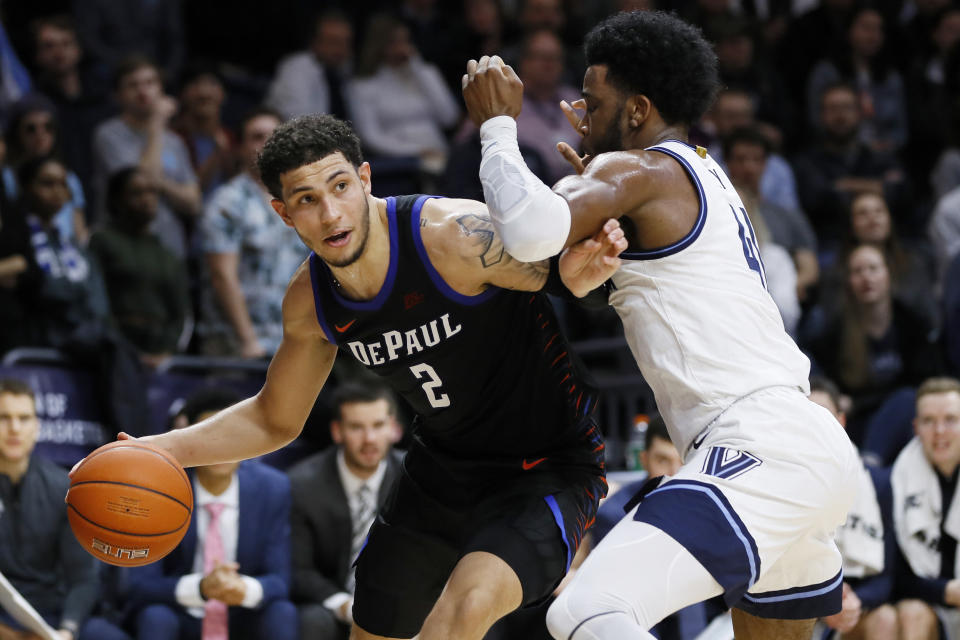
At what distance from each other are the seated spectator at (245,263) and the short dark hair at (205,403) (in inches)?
45.1

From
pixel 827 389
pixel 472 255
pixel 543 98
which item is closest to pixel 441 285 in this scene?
pixel 472 255

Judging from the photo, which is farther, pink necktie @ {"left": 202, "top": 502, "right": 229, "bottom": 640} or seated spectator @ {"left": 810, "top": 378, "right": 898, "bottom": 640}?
seated spectator @ {"left": 810, "top": 378, "right": 898, "bottom": 640}

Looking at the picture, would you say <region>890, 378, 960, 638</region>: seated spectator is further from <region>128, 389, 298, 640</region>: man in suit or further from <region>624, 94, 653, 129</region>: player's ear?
<region>624, 94, 653, 129</region>: player's ear

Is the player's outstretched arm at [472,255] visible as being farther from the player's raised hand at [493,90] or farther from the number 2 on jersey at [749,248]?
the number 2 on jersey at [749,248]

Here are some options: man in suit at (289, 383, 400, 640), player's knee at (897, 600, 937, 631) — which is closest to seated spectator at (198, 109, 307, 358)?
man in suit at (289, 383, 400, 640)

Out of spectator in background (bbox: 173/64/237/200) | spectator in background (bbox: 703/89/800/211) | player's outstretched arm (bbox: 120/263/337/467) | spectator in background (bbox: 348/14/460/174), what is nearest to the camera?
player's outstretched arm (bbox: 120/263/337/467)

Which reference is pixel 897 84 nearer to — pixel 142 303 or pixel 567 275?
pixel 142 303

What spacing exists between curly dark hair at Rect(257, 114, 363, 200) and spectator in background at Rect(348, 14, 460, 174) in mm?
5648

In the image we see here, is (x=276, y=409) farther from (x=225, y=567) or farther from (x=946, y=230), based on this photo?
(x=946, y=230)

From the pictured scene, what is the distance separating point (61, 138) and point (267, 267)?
2.02 m

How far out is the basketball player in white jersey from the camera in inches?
139

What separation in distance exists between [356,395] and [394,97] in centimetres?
391

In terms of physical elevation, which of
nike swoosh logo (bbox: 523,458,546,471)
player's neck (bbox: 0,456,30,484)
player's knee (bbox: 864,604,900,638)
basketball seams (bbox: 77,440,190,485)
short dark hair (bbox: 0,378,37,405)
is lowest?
player's knee (bbox: 864,604,900,638)

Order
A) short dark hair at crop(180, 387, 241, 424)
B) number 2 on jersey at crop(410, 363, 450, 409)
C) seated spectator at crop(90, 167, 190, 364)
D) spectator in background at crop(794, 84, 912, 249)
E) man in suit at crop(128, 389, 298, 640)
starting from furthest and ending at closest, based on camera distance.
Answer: spectator in background at crop(794, 84, 912, 249), seated spectator at crop(90, 167, 190, 364), short dark hair at crop(180, 387, 241, 424), man in suit at crop(128, 389, 298, 640), number 2 on jersey at crop(410, 363, 450, 409)
